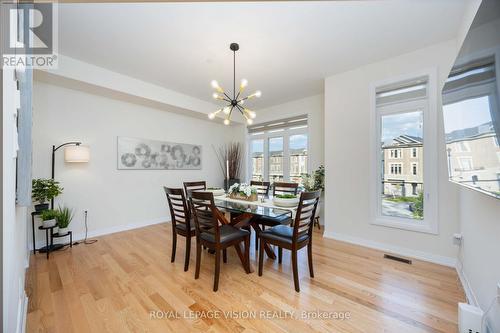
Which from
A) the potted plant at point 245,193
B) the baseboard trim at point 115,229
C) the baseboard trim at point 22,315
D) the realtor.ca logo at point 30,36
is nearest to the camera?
the realtor.ca logo at point 30,36

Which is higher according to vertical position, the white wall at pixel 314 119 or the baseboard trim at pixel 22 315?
the white wall at pixel 314 119

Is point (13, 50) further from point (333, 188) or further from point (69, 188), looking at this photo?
point (333, 188)

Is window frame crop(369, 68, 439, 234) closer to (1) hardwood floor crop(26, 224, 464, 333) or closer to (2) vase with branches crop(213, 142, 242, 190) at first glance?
(1) hardwood floor crop(26, 224, 464, 333)

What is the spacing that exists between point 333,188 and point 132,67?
3769 mm

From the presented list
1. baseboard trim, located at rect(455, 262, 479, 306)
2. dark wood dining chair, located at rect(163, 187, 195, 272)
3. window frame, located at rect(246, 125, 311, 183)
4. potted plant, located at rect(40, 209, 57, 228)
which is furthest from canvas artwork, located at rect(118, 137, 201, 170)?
baseboard trim, located at rect(455, 262, 479, 306)

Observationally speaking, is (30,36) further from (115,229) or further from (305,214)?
(115,229)

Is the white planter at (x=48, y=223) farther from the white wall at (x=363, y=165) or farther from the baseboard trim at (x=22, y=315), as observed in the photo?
the white wall at (x=363, y=165)

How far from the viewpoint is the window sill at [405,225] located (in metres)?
2.52

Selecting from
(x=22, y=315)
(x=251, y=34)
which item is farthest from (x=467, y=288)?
(x=22, y=315)

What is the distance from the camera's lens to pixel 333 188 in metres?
3.35

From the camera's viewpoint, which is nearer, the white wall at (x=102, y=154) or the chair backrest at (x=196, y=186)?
the white wall at (x=102, y=154)

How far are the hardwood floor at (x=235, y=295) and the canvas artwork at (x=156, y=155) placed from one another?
176 cm

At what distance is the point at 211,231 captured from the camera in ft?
6.70

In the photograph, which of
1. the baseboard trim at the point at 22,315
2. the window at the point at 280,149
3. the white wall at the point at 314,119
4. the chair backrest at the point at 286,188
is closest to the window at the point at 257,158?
the window at the point at 280,149
